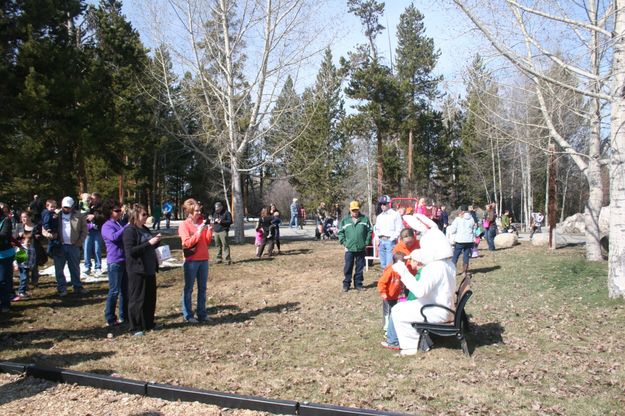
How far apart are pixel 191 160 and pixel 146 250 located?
42223 mm

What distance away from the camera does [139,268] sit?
280 inches

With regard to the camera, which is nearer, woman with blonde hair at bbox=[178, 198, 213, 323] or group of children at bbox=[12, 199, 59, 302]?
woman with blonde hair at bbox=[178, 198, 213, 323]

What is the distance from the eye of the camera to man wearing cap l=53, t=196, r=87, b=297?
9.58m

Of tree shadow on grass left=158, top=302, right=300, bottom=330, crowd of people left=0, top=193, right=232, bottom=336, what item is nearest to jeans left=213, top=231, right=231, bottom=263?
crowd of people left=0, top=193, right=232, bottom=336

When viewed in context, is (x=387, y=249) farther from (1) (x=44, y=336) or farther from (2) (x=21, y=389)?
(2) (x=21, y=389)

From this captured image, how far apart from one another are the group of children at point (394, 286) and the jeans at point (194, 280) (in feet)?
9.32

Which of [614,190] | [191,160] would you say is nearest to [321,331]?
[614,190]

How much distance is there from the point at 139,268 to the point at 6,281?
2.92 metres

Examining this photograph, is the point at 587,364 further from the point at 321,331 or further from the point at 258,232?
the point at 258,232

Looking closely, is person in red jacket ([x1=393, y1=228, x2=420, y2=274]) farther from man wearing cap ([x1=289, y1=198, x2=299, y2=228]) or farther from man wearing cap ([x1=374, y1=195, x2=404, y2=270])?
man wearing cap ([x1=289, y1=198, x2=299, y2=228])

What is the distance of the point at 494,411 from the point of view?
443 cm

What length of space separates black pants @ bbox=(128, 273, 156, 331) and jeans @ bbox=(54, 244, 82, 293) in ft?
10.3

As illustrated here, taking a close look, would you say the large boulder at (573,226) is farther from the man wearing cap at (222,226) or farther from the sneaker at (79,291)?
the sneaker at (79,291)

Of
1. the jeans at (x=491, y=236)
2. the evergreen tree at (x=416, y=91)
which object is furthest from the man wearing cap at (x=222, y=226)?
the evergreen tree at (x=416, y=91)
